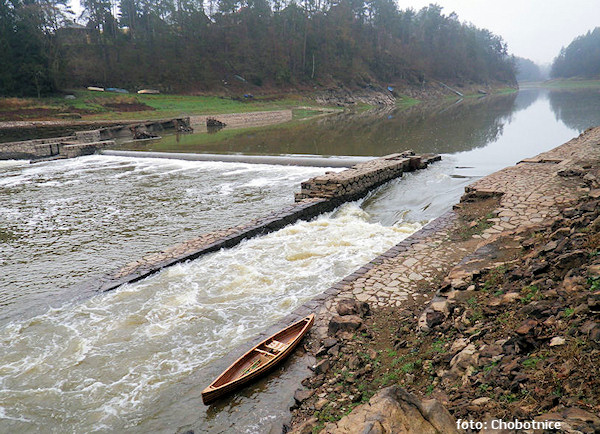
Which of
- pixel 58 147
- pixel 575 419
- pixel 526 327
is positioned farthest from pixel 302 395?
pixel 58 147

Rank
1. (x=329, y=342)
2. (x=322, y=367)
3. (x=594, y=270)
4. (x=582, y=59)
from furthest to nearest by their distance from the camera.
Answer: (x=582, y=59), (x=329, y=342), (x=322, y=367), (x=594, y=270)

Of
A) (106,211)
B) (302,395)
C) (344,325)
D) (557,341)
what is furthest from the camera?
(106,211)

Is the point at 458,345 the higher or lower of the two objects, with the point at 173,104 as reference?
lower

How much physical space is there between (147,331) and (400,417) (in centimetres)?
451

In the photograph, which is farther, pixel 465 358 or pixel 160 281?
pixel 160 281

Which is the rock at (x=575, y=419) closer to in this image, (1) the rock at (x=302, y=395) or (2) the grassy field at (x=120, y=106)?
(1) the rock at (x=302, y=395)

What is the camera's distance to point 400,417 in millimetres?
2961

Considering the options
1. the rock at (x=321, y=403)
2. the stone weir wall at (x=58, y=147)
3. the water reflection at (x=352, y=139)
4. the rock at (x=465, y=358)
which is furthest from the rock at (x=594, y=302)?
the stone weir wall at (x=58, y=147)

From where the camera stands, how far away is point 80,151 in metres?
25.5

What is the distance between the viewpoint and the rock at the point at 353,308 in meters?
5.81

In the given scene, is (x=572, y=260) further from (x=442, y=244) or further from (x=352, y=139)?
(x=352, y=139)

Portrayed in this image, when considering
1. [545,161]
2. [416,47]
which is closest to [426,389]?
[545,161]

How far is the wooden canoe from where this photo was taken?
4.69 metres

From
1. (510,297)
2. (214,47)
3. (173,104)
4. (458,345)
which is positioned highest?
(214,47)
